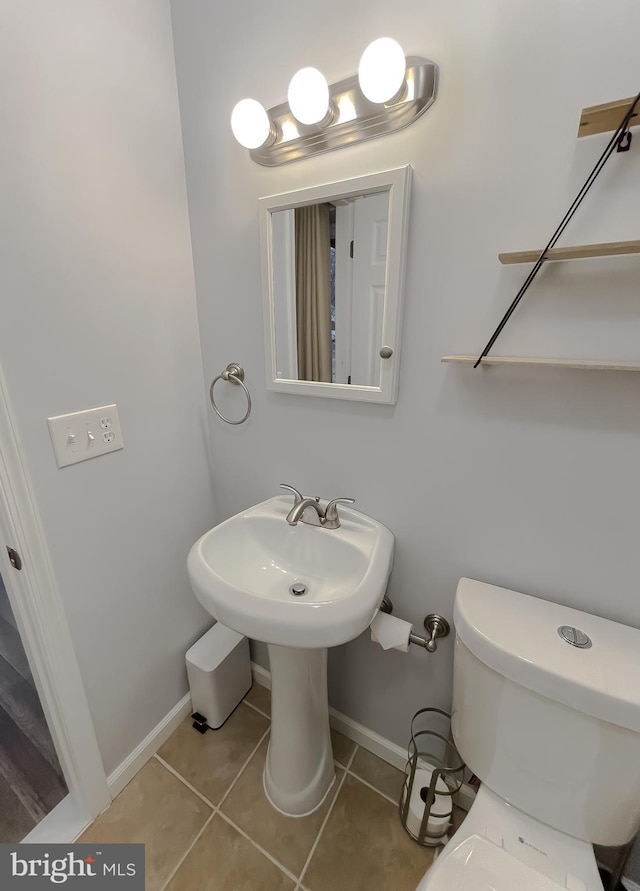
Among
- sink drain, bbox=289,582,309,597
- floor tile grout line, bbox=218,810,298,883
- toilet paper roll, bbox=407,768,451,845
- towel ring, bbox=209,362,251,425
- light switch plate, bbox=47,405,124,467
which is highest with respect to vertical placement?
towel ring, bbox=209,362,251,425

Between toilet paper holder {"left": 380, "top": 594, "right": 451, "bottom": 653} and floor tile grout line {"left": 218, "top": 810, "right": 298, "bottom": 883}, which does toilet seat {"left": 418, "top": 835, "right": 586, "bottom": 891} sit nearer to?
toilet paper holder {"left": 380, "top": 594, "right": 451, "bottom": 653}

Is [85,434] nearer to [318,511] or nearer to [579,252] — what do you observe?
[318,511]

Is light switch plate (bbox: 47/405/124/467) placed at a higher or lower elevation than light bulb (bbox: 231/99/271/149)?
lower

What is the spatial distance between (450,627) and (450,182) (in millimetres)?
1106

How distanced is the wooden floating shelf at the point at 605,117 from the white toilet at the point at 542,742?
0.91 m

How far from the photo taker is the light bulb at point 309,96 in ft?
2.48

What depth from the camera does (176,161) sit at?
3.48ft

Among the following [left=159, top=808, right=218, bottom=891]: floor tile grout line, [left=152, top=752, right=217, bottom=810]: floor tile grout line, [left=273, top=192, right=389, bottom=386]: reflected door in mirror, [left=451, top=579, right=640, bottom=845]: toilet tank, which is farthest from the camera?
[left=152, top=752, right=217, bottom=810]: floor tile grout line

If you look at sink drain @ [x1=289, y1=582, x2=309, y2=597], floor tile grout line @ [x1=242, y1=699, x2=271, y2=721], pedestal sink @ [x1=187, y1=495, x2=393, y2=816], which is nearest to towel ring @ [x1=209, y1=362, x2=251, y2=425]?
pedestal sink @ [x1=187, y1=495, x2=393, y2=816]

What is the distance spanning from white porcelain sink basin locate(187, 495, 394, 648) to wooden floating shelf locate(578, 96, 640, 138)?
914 millimetres

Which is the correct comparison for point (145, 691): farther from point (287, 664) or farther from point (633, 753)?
point (633, 753)

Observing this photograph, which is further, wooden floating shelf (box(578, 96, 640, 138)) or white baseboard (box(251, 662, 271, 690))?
white baseboard (box(251, 662, 271, 690))

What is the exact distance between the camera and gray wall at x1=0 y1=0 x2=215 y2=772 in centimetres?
77

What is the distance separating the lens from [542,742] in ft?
2.40
